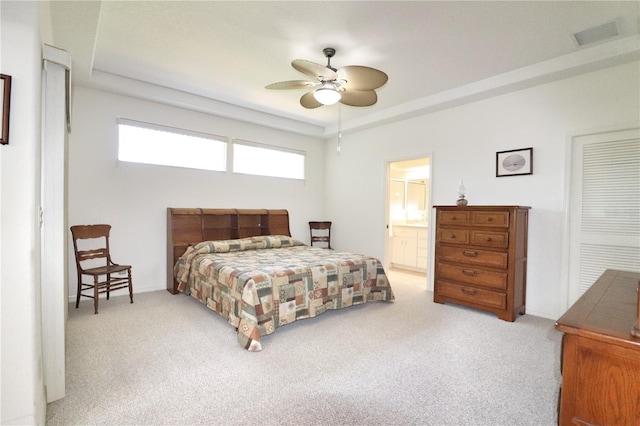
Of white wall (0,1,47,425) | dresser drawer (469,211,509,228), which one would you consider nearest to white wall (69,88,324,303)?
white wall (0,1,47,425)

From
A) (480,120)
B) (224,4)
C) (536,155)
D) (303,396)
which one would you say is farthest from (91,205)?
(536,155)

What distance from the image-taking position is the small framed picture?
11.8ft

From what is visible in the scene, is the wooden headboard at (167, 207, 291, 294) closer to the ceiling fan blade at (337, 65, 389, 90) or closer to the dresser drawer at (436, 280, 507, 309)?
the dresser drawer at (436, 280, 507, 309)

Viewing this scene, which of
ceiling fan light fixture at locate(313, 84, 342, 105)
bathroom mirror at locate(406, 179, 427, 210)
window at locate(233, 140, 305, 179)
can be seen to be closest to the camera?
ceiling fan light fixture at locate(313, 84, 342, 105)

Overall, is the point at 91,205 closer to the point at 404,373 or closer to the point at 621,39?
the point at 404,373

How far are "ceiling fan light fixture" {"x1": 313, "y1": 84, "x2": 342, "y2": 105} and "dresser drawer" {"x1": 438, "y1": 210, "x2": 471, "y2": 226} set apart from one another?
Answer: 2037mm

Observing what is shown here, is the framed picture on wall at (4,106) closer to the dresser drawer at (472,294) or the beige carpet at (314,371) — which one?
the beige carpet at (314,371)

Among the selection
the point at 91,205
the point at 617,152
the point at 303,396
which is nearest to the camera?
the point at 303,396

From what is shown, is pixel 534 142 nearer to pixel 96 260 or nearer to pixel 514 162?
pixel 514 162

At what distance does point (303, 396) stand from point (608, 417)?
4.85 feet

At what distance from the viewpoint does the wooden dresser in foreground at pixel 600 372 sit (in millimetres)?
978

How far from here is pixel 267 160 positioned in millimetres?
5551

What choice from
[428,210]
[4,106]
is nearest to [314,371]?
[4,106]

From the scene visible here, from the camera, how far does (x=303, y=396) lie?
1.93 m
